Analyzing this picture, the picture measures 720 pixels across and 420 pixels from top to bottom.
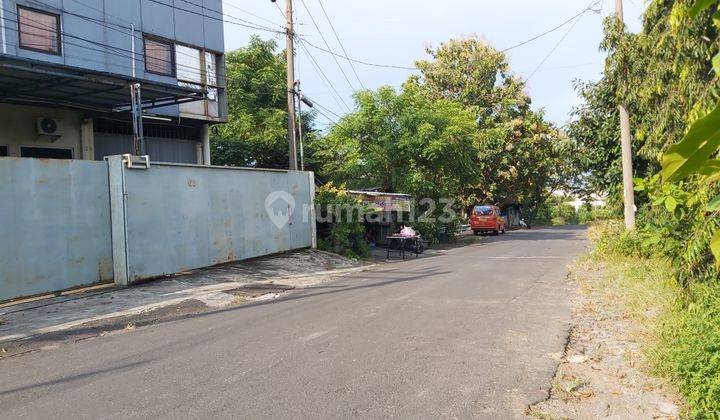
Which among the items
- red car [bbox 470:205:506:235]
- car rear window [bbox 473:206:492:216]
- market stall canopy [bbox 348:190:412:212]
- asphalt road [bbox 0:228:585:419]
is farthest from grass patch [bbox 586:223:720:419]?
car rear window [bbox 473:206:492:216]

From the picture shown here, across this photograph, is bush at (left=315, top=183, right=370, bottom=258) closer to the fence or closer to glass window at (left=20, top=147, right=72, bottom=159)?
the fence

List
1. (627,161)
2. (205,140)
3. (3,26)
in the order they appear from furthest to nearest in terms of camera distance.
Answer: (205,140) < (627,161) < (3,26)

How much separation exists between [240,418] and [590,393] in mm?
2872

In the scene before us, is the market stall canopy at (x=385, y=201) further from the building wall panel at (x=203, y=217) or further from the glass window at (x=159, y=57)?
the glass window at (x=159, y=57)

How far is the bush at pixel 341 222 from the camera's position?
16.8 meters

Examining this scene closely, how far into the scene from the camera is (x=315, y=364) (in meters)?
5.21

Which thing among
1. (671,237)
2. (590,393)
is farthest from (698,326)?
(671,237)

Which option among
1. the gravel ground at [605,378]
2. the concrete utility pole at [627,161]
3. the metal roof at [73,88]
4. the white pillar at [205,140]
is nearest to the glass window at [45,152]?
the metal roof at [73,88]

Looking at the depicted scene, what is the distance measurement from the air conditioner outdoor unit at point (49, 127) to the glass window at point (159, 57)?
299 centimetres

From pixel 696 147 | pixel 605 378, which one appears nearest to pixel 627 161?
pixel 605 378

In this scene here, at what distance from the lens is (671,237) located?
6988mm

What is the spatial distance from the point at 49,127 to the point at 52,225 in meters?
4.68

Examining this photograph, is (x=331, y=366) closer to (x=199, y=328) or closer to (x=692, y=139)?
(x=199, y=328)

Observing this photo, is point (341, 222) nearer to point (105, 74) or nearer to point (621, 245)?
point (621, 245)
